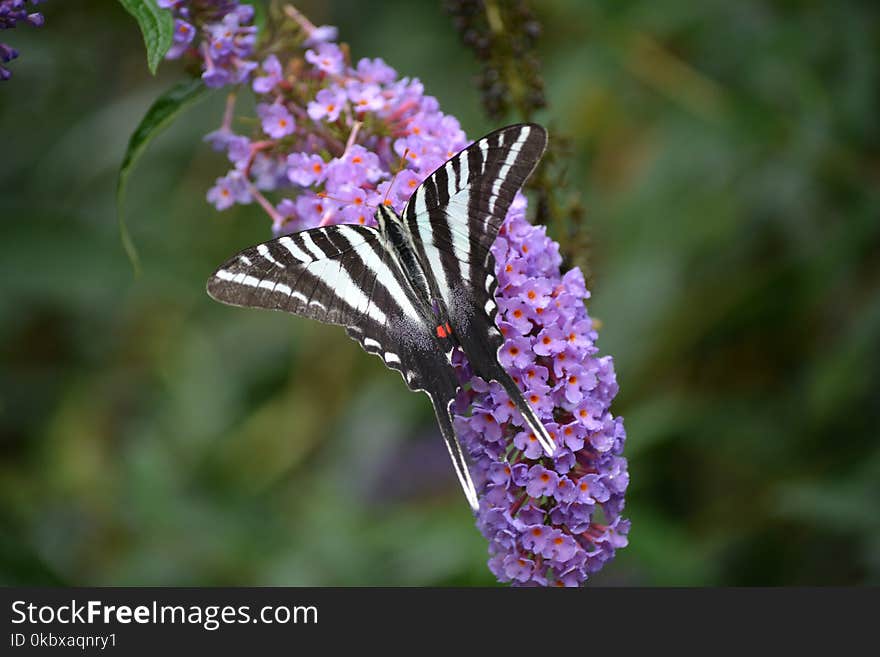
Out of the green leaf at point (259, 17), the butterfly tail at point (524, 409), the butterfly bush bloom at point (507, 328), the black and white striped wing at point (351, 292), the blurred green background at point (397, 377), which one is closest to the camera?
the butterfly tail at point (524, 409)

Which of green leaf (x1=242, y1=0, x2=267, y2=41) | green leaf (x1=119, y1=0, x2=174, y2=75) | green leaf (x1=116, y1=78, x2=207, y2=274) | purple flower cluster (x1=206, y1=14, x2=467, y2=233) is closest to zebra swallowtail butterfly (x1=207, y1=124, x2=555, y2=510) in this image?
purple flower cluster (x1=206, y1=14, x2=467, y2=233)

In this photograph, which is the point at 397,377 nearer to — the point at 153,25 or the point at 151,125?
the point at 151,125

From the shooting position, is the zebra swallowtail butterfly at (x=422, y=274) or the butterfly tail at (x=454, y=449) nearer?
the butterfly tail at (x=454, y=449)

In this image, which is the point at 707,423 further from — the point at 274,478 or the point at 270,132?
the point at 270,132

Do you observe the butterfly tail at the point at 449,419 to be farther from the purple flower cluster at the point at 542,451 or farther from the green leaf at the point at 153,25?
the green leaf at the point at 153,25

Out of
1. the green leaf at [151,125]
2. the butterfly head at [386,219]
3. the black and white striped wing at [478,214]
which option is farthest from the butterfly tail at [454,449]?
the green leaf at [151,125]

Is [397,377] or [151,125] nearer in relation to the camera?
[151,125]

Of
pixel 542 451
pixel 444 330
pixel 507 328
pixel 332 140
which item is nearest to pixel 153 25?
pixel 332 140

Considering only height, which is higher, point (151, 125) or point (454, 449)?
point (151, 125)
